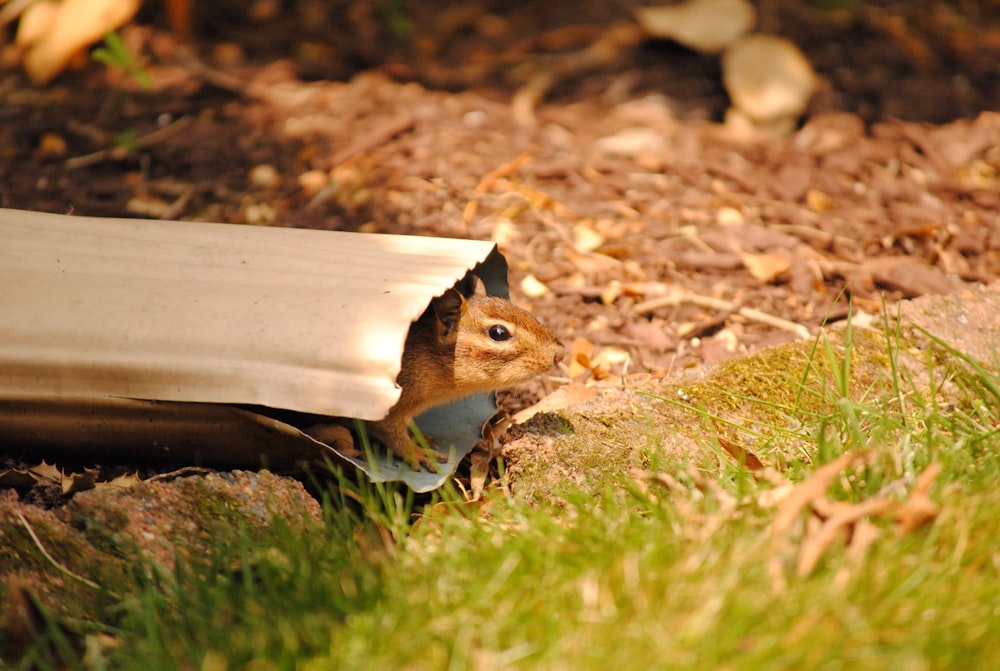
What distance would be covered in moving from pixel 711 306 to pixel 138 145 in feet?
10.4

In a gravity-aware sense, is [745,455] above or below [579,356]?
above

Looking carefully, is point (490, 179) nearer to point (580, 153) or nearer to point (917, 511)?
point (580, 153)

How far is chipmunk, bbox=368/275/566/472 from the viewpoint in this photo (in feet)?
11.9

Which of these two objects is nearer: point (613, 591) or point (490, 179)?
point (613, 591)

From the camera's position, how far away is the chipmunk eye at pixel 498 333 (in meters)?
3.65

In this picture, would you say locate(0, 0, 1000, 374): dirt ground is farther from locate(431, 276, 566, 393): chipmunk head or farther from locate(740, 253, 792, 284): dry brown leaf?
locate(431, 276, 566, 393): chipmunk head

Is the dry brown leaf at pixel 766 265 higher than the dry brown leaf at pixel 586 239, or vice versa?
the dry brown leaf at pixel 586 239

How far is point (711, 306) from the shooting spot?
458cm

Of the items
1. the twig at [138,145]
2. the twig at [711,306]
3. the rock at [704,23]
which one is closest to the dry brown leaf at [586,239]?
the twig at [711,306]

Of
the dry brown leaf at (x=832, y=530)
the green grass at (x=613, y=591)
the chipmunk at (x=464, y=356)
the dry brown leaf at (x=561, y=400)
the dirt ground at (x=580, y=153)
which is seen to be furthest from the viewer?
the dirt ground at (x=580, y=153)

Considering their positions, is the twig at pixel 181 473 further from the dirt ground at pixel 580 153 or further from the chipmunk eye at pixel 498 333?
the dirt ground at pixel 580 153

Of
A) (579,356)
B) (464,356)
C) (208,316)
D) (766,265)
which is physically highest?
(208,316)

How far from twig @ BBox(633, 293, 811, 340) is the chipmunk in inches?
39.8

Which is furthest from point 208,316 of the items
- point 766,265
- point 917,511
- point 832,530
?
point 766,265
